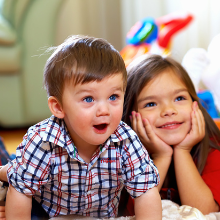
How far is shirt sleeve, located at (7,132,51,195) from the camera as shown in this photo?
0.76 meters

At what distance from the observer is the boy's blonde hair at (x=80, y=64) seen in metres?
0.70

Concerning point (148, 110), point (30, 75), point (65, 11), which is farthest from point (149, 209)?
point (65, 11)

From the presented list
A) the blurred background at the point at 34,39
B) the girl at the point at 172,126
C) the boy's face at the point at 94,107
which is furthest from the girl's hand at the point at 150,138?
the blurred background at the point at 34,39

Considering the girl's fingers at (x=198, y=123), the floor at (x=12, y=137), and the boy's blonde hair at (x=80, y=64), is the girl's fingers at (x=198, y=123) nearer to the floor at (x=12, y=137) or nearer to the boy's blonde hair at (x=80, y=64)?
the boy's blonde hair at (x=80, y=64)

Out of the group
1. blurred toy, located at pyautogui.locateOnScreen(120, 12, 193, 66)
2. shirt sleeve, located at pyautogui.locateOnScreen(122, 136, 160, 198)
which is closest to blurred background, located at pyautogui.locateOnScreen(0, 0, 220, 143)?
blurred toy, located at pyautogui.locateOnScreen(120, 12, 193, 66)

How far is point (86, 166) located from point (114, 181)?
0.25 ft

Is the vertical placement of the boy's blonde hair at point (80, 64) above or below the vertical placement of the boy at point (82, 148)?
above

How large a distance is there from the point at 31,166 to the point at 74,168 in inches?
3.7

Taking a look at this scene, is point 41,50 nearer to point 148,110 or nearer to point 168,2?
point 168,2

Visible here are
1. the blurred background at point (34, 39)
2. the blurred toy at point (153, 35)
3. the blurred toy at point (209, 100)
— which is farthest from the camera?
the blurred background at point (34, 39)

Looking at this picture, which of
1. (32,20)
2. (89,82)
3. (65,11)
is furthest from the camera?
(65,11)

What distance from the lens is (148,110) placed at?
1.00 meters

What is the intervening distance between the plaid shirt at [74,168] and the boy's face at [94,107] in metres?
0.06

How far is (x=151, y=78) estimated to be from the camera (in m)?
1.00
